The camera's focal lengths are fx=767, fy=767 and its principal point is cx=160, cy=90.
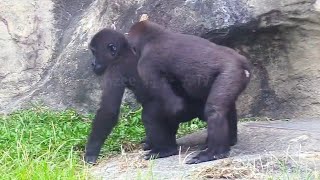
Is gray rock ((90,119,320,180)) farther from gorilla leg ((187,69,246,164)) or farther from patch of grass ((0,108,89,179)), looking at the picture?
patch of grass ((0,108,89,179))

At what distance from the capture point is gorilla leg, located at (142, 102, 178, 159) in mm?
5270

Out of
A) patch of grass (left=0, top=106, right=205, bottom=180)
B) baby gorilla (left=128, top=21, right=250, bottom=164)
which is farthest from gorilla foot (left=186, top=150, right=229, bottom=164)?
patch of grass (left=0, top=106, right=205, bottom=180)

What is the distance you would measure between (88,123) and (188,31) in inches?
44.1

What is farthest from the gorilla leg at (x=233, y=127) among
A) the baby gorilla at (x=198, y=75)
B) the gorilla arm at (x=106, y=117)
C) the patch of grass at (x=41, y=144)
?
the patch of grass at (x=41, y=144)

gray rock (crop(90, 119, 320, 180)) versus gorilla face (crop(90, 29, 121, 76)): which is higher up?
gorilla face (crop(90, 29, 121, 76))

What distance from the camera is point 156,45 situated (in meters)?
5.22

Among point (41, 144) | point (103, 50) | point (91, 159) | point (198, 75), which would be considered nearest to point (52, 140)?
point (41, 144)

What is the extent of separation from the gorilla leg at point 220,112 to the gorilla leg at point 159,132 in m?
0.40

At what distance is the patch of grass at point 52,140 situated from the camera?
4254 mm

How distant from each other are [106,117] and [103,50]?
527 mm

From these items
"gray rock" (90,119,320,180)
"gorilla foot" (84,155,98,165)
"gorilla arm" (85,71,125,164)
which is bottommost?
"gorilla foot" (84,155,98,165)

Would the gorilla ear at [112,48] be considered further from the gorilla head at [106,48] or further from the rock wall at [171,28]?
the rock wall at [171,28]

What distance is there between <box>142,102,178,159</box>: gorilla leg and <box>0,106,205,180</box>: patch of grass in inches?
13.7

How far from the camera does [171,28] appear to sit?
253 inches
